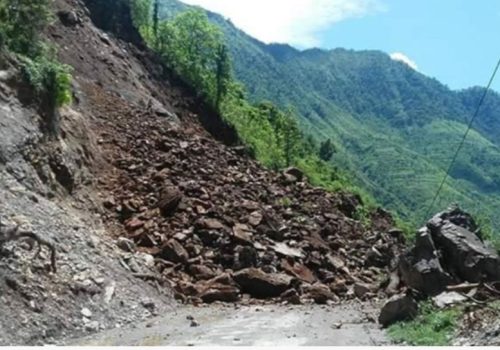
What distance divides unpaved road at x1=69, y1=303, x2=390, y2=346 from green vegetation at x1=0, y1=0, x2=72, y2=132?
9583 millimetres

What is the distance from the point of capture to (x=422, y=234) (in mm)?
22781

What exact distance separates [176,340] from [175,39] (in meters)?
51.9

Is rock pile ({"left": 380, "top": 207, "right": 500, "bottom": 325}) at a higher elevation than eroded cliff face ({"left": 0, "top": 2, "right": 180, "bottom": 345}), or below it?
higher

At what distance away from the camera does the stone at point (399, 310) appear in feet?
57.3

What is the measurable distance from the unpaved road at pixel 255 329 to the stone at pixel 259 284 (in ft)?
5.45

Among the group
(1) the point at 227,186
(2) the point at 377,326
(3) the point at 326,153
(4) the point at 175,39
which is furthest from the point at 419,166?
(2) the point at 377,326

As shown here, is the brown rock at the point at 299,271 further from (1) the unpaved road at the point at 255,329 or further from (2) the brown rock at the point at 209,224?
(1) the unpaved road at the point at 255,329

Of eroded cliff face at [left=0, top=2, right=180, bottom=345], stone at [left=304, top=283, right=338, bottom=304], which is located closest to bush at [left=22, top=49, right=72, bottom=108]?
eroded cliff face at [left=0, top=2, right=180, bottom=345]

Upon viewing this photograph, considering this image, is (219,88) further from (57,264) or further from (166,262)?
(57,264)

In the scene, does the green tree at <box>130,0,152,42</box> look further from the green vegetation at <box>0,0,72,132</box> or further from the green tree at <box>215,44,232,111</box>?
the green vegetation at <box>0,0,72,132</box>

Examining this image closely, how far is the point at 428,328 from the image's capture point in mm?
15680

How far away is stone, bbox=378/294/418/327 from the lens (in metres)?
17.5

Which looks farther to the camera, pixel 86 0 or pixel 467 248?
pixel 86 0

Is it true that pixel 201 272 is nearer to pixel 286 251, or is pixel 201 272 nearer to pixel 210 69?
pixel 286 251
